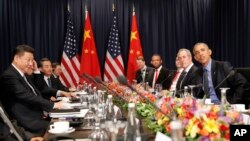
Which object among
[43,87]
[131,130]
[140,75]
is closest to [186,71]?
[43,87]

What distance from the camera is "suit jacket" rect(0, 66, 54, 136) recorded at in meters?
3.01

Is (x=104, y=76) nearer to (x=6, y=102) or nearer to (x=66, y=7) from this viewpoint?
(x=66, y=7)

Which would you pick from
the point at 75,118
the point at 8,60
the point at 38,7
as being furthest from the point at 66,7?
the point at 75,118

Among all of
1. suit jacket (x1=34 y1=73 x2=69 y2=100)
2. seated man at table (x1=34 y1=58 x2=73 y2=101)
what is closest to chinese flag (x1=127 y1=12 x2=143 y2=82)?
seated man at table (x1=34 y1=58 x2=73 y2=101)

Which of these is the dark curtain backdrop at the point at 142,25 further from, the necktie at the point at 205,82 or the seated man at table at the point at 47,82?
the necktie at the point at 205,82

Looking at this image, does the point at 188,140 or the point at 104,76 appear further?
the point at 104,76

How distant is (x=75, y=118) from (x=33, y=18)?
555cm

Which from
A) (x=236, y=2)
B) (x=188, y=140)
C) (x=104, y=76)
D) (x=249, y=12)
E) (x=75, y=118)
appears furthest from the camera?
(x=104, y=76)

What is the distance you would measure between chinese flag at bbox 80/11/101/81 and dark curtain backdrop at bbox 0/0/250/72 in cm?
26

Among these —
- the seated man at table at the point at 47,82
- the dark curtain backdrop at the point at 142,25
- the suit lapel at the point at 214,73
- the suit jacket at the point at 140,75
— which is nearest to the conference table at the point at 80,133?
the suit lapel at the point at 214,73

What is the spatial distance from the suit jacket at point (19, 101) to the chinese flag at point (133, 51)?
4647mm

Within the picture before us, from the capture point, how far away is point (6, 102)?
9.94 ft

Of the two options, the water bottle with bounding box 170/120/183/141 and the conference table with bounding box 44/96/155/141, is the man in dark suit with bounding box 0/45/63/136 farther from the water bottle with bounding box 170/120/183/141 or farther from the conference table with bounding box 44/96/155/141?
the water bottle with bounding box 170/120/183/141

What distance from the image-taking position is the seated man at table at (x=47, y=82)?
523cm
